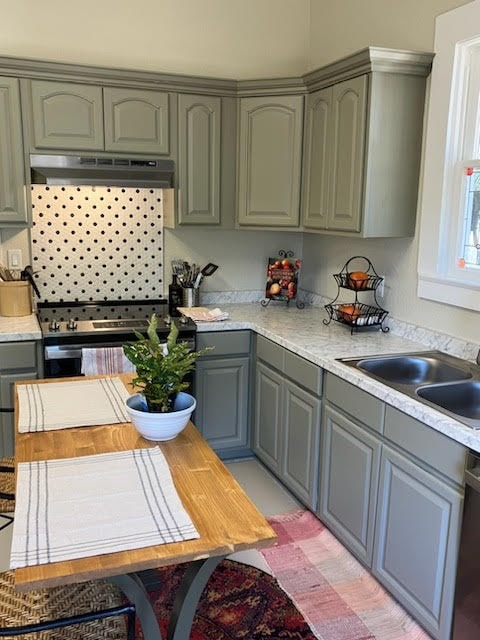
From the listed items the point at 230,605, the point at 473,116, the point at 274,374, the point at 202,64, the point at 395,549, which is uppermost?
the point at 202,64

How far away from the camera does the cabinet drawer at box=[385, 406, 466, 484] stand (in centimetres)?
186

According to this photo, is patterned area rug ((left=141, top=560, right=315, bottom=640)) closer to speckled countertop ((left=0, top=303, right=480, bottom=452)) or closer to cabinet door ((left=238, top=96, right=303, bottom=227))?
speckled countertop ((left=0, top=303, right=480, bottom=452))

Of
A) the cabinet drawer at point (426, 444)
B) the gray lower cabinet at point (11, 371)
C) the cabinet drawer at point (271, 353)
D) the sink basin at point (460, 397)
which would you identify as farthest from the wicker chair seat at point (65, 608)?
the cabinet drawer at point (271, 353)

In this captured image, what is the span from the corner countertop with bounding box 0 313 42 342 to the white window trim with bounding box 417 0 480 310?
1.96m

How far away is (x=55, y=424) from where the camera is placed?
1.89m

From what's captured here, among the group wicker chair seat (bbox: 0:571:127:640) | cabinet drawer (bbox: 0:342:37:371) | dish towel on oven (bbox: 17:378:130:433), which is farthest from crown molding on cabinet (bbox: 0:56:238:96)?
wicker chair seat (bbox: 0:571:127:640)

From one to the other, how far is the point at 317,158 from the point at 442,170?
785 millimetres

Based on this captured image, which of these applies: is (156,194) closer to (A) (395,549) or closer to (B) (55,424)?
(B) (55,424)

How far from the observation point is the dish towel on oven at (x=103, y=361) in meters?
3.07

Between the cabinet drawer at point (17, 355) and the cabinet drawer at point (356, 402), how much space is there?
1505 mm

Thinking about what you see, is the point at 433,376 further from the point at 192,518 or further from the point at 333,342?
the point at 192,518

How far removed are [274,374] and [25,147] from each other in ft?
5.89

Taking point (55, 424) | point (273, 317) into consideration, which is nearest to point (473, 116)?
point (273, 317)

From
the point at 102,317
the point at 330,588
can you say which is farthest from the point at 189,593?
the point at 102,317
